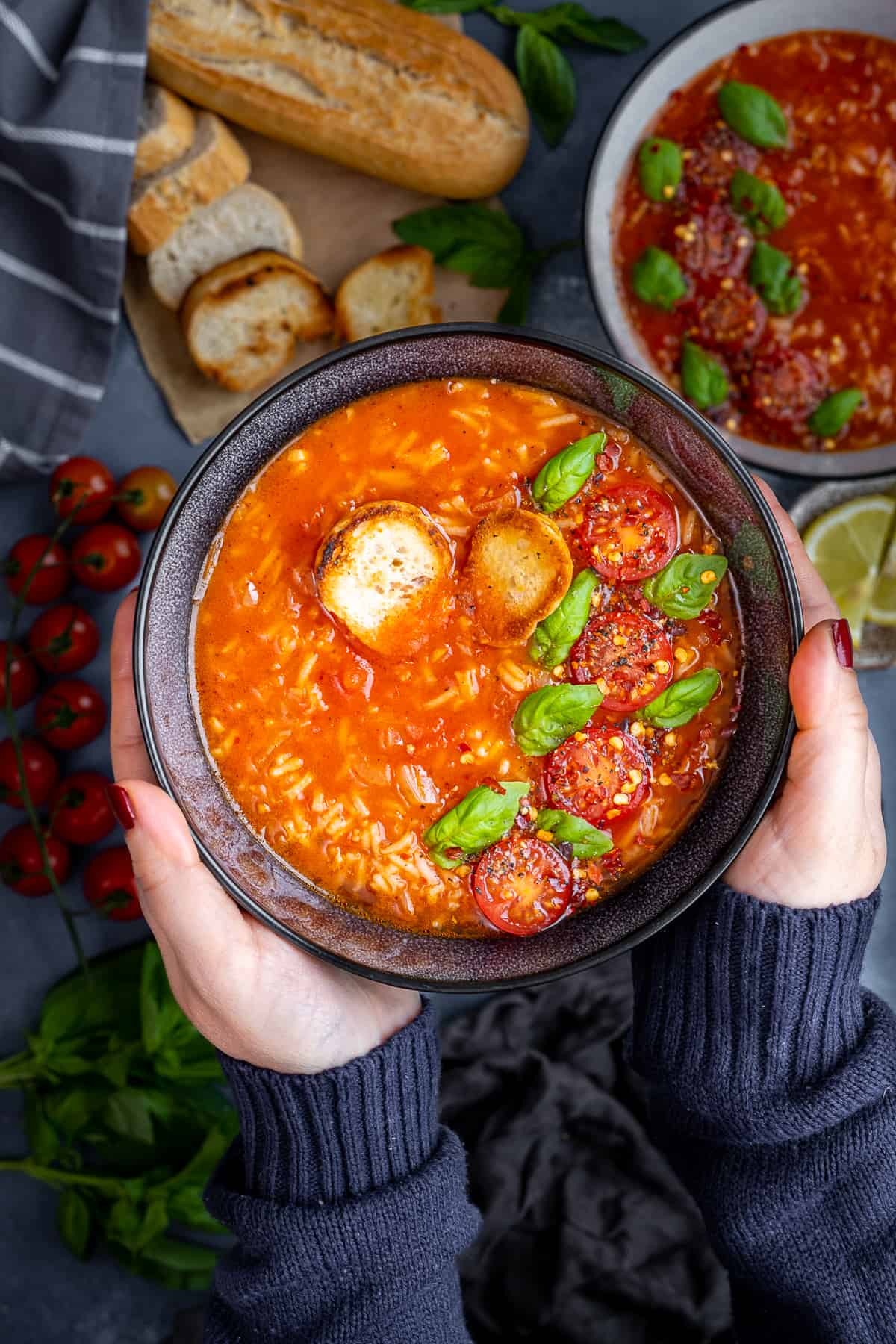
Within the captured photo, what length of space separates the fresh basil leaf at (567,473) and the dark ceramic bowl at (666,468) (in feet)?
0.63

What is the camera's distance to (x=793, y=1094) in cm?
303

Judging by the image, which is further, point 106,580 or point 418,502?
point 106,580

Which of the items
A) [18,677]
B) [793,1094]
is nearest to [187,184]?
[18,677]

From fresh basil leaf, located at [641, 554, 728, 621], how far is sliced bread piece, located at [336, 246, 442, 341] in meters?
1.45

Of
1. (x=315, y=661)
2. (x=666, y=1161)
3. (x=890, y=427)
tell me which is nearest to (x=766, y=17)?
(x=890, y=427)

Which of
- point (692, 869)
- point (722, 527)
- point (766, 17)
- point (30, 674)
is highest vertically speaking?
point (766, 17)

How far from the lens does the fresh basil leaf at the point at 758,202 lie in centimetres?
353

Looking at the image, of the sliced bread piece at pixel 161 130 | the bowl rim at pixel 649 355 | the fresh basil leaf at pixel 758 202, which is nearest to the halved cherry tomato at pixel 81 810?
the sliced bread piece at pixel 161 130

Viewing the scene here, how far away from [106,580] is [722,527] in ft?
6.65

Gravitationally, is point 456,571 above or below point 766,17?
below

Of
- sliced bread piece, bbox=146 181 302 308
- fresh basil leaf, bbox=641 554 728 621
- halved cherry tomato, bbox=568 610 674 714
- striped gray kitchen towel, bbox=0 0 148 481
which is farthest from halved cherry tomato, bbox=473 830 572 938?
sliced bread piece, bbox=146 181 302 308

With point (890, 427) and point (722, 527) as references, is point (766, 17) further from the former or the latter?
point (722, 527)

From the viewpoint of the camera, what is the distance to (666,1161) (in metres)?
3.86

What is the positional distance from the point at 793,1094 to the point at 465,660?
4.54ft
